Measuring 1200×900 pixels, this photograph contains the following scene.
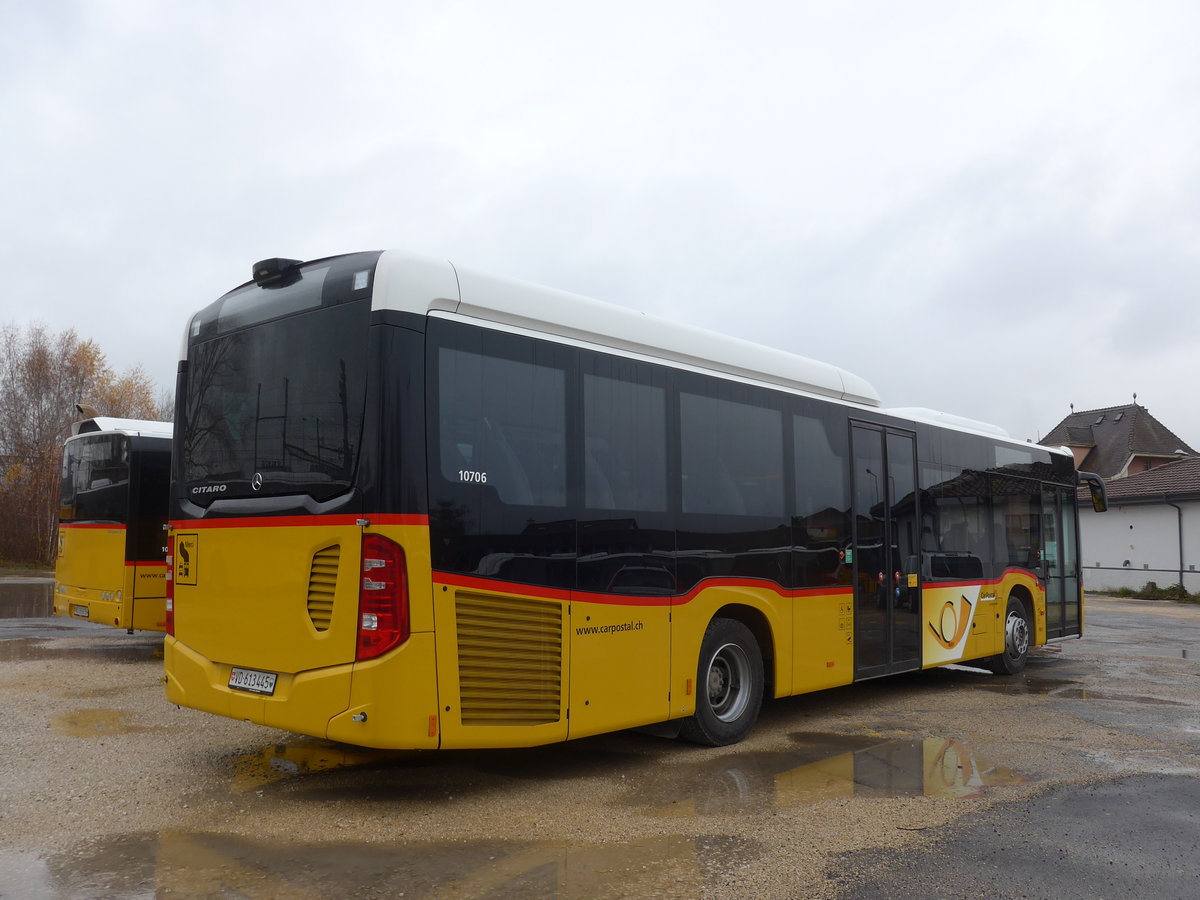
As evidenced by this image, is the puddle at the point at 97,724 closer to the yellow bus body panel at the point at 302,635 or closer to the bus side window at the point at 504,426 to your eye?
the yellow bus body panel at the point at 302,635

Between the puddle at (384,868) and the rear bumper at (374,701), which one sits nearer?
the puddle at (384,868)

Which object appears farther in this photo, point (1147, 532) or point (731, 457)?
point (1147, 532)

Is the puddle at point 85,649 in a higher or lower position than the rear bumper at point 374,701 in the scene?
lower

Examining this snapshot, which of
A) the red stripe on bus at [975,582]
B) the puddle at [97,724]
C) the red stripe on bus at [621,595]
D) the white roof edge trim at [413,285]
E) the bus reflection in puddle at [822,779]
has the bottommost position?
the bus reflection in puddle at [822,779]

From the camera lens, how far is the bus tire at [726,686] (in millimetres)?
7348

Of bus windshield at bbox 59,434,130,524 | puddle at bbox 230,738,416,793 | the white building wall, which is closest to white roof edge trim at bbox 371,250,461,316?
puddle at bbox 230,738,416,793

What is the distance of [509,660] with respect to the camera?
580cm

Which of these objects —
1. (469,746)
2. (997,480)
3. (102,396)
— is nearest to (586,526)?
(469,746)

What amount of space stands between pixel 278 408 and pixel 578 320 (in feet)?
6.69

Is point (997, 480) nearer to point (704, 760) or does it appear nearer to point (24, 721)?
point (704, 760)

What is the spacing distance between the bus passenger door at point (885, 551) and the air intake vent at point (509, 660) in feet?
13.4

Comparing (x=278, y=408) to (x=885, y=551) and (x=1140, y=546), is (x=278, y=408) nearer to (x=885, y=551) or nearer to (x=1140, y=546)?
(x=885, y=551)

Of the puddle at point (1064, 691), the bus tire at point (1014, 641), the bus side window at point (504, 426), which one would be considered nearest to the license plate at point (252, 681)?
the bus side window at point (504, 426)

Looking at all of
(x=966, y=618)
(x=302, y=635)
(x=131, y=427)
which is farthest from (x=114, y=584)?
(x=966, y=618)
